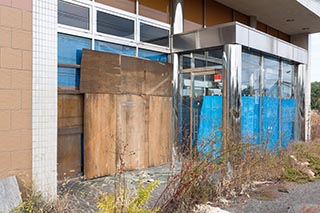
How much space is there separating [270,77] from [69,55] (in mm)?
5574

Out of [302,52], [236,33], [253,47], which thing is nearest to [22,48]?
[236,33]

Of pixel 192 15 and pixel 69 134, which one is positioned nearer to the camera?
pixel 69 134

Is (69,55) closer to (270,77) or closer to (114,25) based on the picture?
(114,25)

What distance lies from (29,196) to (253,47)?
5.54 metres

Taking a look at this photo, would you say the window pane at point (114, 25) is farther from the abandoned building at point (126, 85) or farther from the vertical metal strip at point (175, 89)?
the vertical metal strip at point (175, 89)

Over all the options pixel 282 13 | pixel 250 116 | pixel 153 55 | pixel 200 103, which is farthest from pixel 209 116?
pixel 282 13

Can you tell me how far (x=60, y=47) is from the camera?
17.5ft

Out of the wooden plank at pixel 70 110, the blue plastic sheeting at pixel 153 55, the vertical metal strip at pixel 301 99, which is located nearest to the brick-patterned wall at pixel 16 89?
the wooden plank at pixel 70 110

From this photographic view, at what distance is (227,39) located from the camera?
20.7 ft

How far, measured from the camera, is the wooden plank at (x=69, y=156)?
5372mm

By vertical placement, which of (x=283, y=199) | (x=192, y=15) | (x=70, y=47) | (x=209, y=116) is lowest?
(x=283, y=199)

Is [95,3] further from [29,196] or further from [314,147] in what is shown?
[314,147]

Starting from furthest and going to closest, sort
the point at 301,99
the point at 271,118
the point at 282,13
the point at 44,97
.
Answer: the point at 282,13 → the point at 301,99 → the point at 271,118 → the point at 44,97

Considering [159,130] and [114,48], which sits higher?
[114,48]
